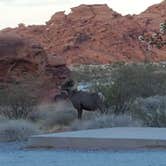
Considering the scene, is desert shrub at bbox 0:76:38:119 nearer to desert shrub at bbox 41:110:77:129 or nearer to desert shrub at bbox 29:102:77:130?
desert shrub at bbox 29:102:77:130

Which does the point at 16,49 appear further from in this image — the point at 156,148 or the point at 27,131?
the point at 156,148

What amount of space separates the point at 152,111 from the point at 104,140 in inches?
195

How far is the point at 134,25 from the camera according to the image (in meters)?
79.1

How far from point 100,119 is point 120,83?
13.9 feet

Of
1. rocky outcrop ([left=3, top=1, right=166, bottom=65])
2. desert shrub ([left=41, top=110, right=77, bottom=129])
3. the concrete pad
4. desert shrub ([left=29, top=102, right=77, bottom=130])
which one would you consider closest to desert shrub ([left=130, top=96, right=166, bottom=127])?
the concrete pad

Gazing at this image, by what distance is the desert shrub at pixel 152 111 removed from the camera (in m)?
21.0

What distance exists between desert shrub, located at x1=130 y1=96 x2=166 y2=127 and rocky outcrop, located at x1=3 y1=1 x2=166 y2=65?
1954 inches

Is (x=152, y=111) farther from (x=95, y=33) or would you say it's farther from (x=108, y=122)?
(x=95, y=33)
